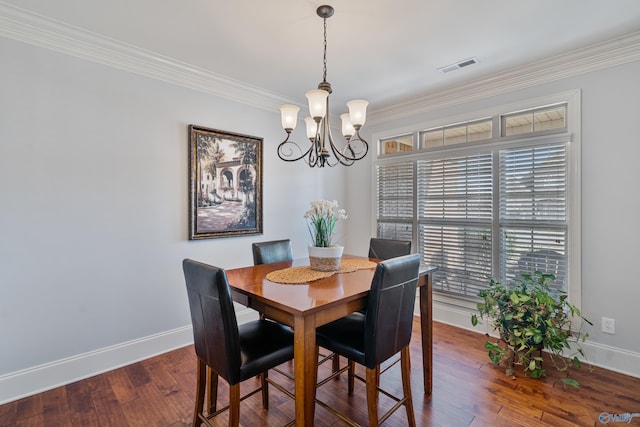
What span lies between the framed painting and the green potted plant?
2.46 meters

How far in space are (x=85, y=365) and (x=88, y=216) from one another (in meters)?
1.15

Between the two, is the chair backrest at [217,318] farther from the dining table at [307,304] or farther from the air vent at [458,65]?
the air vent at [458,65]

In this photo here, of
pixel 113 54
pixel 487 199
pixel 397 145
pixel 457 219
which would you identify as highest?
pixel 113 54

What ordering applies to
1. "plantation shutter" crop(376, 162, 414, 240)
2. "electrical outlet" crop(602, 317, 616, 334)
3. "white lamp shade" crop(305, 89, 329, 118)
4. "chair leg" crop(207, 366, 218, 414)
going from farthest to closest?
"plantation shutter" crop(376, 162, 414, 240), "electrical outlet" crop(602, 317, 616, 334), "white lamp shade" crop(305, 89, 329, 118), "chair leg" crop(207, 366, 218, 414)

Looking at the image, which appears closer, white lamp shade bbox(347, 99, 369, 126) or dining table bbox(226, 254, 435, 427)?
dining table bbox(226, 254, 435, 427)

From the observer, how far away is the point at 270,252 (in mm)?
2693

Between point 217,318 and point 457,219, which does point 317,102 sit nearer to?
point 217,318

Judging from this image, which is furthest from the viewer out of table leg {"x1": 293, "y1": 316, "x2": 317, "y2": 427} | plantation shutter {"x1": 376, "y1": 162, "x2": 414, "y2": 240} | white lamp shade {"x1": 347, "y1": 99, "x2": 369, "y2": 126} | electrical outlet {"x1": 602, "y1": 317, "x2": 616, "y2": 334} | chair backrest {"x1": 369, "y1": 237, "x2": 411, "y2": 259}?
plantation shutter {"x1": 376, "y1": 162, "x2": 414, "y2": 240}

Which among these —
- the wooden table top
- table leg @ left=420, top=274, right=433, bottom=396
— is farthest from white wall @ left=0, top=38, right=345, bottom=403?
table leg @ left=420, top=274, right=433, bottom=396

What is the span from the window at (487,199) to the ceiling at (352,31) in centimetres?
68

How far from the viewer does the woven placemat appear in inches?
75.9

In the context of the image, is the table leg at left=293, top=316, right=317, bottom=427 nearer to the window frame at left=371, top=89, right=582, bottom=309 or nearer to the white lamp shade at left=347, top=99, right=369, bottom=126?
the white lamp shade at left=347, top=99, right=369, bottom=126

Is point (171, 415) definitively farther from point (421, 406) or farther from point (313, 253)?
point (421, 406)

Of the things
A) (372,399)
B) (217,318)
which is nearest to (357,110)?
(217,318)
